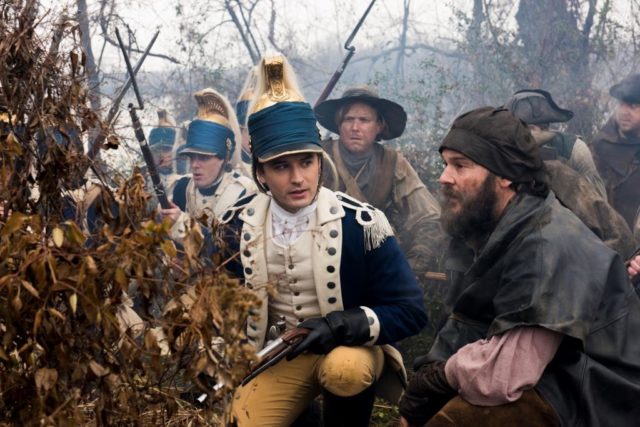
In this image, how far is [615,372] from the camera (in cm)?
373

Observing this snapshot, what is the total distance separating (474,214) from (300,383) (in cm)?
115

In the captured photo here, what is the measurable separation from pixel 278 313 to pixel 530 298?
1.35m

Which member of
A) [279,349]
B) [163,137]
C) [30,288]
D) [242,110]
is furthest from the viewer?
[163,137]

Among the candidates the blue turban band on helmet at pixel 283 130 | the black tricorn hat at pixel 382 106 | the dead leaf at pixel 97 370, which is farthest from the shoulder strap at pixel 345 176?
the dead leaf at pixel 97 370

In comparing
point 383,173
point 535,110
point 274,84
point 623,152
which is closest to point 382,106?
point 383,173

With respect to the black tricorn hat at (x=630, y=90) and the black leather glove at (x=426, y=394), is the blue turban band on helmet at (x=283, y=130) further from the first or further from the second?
the black tricorn hat at (x=630, y=90)

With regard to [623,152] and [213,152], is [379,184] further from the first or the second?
[623,152]

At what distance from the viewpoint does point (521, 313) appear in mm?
3564

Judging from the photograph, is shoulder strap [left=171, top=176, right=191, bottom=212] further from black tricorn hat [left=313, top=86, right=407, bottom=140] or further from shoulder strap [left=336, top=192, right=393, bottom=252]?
shoulder strap [left=336, top=192, right=393, bottom=252]

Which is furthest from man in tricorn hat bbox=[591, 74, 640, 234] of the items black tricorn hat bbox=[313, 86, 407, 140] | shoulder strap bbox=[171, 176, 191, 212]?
shoulder strap bbox=[171, 176, 191, 212]

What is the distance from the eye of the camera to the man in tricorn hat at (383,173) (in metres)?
7.65

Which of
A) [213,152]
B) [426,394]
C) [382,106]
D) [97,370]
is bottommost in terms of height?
[426,394]

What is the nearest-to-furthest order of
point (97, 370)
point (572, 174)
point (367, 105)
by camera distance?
point (97, 370) → point (572, 174) → point (367, 105)

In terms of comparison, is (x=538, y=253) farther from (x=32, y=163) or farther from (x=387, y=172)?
(x=387, y=172)
